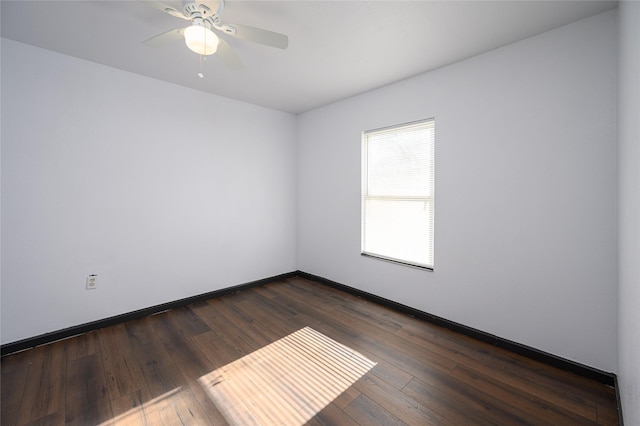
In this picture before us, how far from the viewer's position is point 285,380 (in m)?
1.92

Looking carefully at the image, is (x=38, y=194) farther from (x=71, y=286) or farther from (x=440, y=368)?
(x=440, y=368)

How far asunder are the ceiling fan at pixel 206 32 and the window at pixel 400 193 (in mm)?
1772

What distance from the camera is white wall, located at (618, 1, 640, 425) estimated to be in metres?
1.11

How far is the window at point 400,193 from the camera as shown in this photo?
2816 mm

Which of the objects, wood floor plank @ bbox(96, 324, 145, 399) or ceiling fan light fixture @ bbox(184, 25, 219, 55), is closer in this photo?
ceiling fan light fixture @ bbox(184, 25, 219, 55)

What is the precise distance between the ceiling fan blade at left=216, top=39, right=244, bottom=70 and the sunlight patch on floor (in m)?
2.36

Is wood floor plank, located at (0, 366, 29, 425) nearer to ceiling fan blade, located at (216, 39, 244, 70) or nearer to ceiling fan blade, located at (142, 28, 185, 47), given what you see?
ceiling fan blade, located at (142, 28, 185, 47)

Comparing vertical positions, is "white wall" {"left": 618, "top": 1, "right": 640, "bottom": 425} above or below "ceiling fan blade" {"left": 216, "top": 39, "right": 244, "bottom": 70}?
below

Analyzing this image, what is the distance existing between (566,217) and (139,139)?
400cm

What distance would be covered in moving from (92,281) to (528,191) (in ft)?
13.3

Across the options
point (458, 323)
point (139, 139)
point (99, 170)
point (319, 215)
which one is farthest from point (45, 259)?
point (458, 323)

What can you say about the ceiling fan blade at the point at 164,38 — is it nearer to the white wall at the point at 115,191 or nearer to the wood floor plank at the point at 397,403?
the white wall at the point at 115,191

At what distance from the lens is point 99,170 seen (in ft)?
8.52

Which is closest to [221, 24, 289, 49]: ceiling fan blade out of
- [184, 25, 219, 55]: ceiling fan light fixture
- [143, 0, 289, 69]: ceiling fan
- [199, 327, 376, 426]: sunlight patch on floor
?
[143, 0, 289, 69]: ceiling fan
